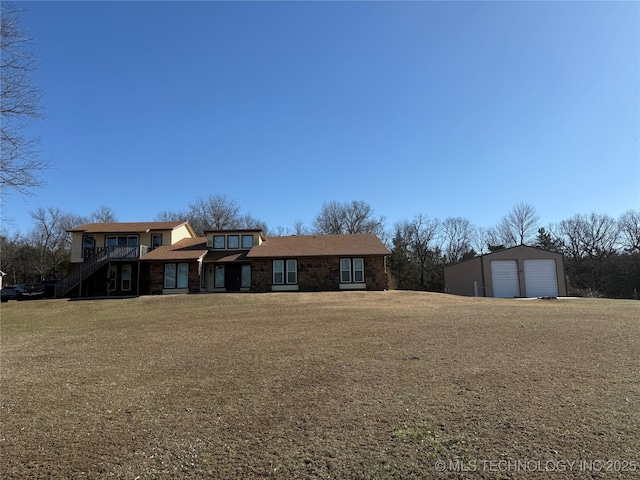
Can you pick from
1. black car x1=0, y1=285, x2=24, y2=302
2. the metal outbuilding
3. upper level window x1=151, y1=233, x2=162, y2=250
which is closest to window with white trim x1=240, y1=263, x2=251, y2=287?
upper level window x1=151, y1=233, x2=162, y2=250

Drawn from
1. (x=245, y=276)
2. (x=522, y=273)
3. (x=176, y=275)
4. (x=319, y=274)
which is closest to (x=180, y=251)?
(x=176, y=275)

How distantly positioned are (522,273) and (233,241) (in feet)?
69.4

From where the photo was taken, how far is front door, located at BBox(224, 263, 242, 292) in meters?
29.0

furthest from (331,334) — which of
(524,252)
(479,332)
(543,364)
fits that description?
(524,252)

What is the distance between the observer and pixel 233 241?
3100cm

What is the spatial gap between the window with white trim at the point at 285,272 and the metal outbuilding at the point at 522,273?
44.7 ft

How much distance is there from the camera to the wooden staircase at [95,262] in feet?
91.9

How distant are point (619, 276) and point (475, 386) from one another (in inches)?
1849

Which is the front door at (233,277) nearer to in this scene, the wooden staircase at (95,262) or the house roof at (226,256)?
the house roof at (226,256)

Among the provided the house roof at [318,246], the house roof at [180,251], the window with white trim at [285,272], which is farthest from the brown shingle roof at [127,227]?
the window with white trim at [285,272]

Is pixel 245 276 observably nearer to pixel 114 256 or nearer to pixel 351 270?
pixel 351 270

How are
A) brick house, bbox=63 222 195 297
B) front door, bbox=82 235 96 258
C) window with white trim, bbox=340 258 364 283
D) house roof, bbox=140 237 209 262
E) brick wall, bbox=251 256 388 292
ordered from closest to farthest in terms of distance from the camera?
brick wall, bbox=251 256 388 292, window with white trim, bbox=340 258 364 283, house roof, bbox=140 237 209 262, brick house, bbox=63 222 195 297, front door, bbox=82 235 96 258

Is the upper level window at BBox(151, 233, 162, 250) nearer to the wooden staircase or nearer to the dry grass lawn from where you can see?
the wooden staircase

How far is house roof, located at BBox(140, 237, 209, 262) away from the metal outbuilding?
67.0 feet
